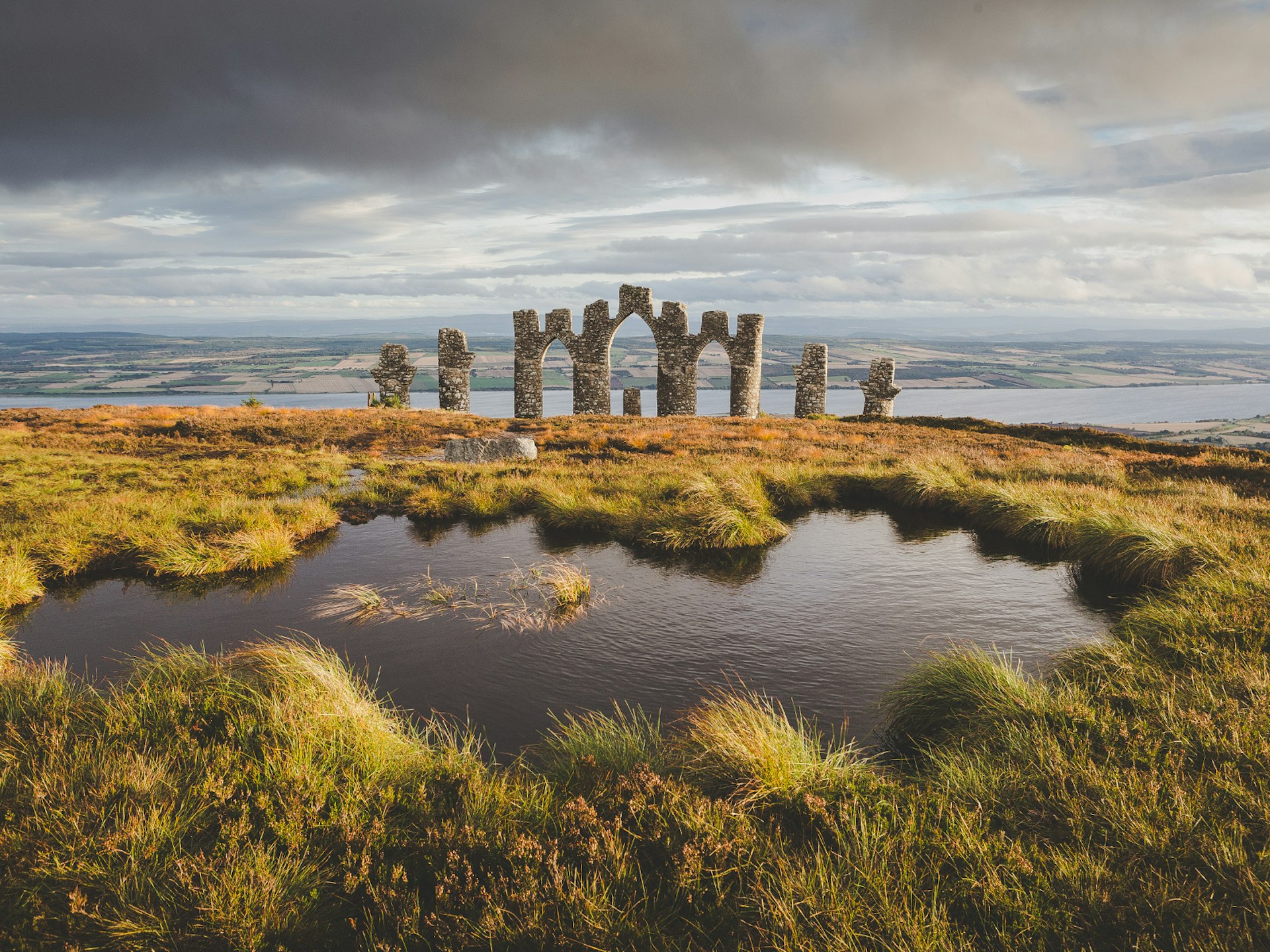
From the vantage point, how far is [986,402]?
98.6 metres

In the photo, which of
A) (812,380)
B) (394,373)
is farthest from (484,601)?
(394,373)

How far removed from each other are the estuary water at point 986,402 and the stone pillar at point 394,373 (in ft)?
96.3

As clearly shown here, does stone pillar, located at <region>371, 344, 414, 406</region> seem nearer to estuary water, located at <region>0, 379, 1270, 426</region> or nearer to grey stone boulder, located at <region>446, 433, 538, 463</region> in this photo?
grey stone boulder, located at <region>446, 433, 538, 463</region>

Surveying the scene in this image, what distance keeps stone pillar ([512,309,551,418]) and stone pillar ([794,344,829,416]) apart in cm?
1417

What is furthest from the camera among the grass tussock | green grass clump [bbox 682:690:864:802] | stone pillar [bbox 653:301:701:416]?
stone pillar [bbox 653:301:701:416]

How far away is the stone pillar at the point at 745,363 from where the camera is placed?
35469mm

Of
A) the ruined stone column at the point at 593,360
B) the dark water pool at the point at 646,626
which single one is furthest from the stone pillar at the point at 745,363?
the dark water pool at the point at 646,626

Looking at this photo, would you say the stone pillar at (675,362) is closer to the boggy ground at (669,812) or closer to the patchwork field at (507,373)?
the boggy ground at (669,812)

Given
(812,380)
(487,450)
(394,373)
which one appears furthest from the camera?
(394,373)

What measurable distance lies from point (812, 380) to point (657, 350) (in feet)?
28.2

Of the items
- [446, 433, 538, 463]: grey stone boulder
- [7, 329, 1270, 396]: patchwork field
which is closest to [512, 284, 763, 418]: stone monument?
[446, 433, 538, 463]: grey stone boulder

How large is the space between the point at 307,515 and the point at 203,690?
7.28m

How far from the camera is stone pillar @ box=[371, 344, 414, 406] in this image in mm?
37750

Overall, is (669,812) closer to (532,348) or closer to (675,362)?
(675,362)
